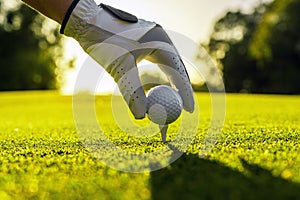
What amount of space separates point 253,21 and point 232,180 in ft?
138

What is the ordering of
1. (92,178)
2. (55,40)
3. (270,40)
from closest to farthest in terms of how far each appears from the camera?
(92,178) < (270,40) < (55,40)

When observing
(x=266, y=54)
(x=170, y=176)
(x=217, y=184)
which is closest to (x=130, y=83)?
(x=170, y=176)

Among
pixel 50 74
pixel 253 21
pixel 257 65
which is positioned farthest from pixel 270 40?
pixel 50 74

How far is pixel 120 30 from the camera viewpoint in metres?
2.73

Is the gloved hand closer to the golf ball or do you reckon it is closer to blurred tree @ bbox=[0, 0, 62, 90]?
the golf ball

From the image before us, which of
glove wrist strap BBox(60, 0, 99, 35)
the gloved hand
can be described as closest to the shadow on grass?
the gloved hand

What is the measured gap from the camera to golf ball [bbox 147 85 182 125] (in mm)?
2650

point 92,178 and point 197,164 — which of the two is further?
point 197,164

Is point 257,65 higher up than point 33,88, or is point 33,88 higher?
point 257,65

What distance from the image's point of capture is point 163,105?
8.66 ft

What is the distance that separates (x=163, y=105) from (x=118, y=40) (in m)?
0.51

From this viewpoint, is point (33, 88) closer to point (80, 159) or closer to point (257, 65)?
point (257, 65)

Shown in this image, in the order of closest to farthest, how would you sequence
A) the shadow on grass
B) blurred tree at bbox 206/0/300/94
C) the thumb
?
the shadow on grass
the thumb
blurred tree at bbox 206/0/300/94

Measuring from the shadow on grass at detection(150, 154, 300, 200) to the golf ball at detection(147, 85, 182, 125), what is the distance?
636 millimetres
